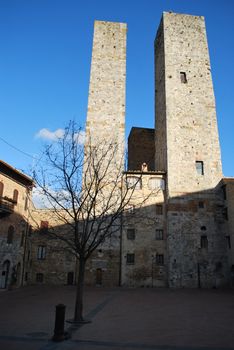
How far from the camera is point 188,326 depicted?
9.45m

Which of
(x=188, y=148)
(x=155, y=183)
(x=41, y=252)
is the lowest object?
(x=41, y=252)

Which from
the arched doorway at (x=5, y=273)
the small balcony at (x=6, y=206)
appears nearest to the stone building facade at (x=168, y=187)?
the arched doorway at (x=5, y=273)

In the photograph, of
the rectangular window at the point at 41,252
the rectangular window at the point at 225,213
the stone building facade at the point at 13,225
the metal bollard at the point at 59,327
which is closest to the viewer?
the metal bollard at the point at 59,327

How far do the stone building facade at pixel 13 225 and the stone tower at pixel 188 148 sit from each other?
12.6 m

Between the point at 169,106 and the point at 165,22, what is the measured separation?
1090 cm

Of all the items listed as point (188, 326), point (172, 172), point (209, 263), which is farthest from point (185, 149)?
point (188, 326)

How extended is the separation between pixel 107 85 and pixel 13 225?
57.8 ft

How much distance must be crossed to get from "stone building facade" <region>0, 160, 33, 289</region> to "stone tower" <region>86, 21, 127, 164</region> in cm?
888

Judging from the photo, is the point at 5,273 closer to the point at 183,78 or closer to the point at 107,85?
the point at 107,85

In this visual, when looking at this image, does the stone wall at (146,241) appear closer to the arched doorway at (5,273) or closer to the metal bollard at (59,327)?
the arched doorway at (5,273)

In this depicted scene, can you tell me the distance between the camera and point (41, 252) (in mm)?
28188

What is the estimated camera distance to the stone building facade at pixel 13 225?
21.8m

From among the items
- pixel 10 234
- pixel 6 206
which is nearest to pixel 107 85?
pixel 6 206

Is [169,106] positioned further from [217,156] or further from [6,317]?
[6,317]
